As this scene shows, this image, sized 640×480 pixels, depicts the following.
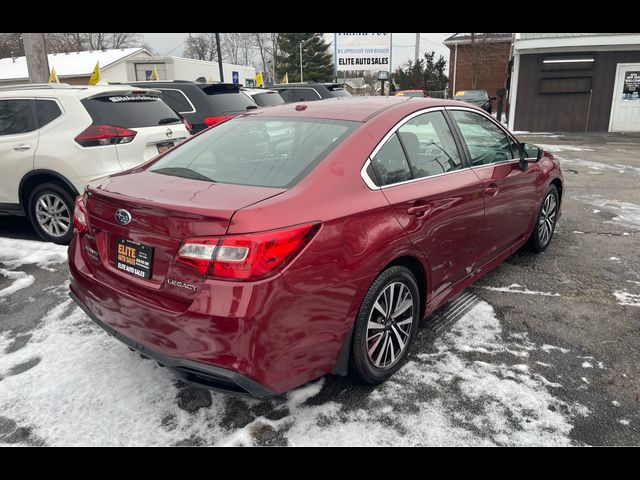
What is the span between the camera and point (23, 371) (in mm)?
3078

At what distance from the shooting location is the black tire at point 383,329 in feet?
8.72

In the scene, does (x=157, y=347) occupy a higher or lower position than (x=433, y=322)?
higher

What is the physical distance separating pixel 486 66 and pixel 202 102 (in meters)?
28.8

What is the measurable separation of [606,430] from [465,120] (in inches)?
90.7

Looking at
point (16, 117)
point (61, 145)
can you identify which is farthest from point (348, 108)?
point (16, 117)

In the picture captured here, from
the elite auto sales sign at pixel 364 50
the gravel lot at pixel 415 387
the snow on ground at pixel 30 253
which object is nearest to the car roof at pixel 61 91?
the snow on ground at pixel 30 253

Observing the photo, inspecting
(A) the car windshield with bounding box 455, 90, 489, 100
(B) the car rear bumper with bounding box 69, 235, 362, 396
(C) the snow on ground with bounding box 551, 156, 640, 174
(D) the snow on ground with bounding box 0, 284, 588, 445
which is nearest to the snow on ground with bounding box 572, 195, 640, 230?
(C) the snow on ground with bounding box 551, 156, 640, 174

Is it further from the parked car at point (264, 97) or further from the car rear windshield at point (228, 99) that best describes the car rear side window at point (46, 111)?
the parked car at point (264, 97)

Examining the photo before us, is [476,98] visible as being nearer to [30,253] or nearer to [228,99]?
[228,99]

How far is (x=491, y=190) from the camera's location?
3.74 metres

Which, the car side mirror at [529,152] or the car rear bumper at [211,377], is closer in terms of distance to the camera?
Answer: the car rear bumper at [211,377]

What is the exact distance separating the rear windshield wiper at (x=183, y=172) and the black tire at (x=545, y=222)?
337cm
